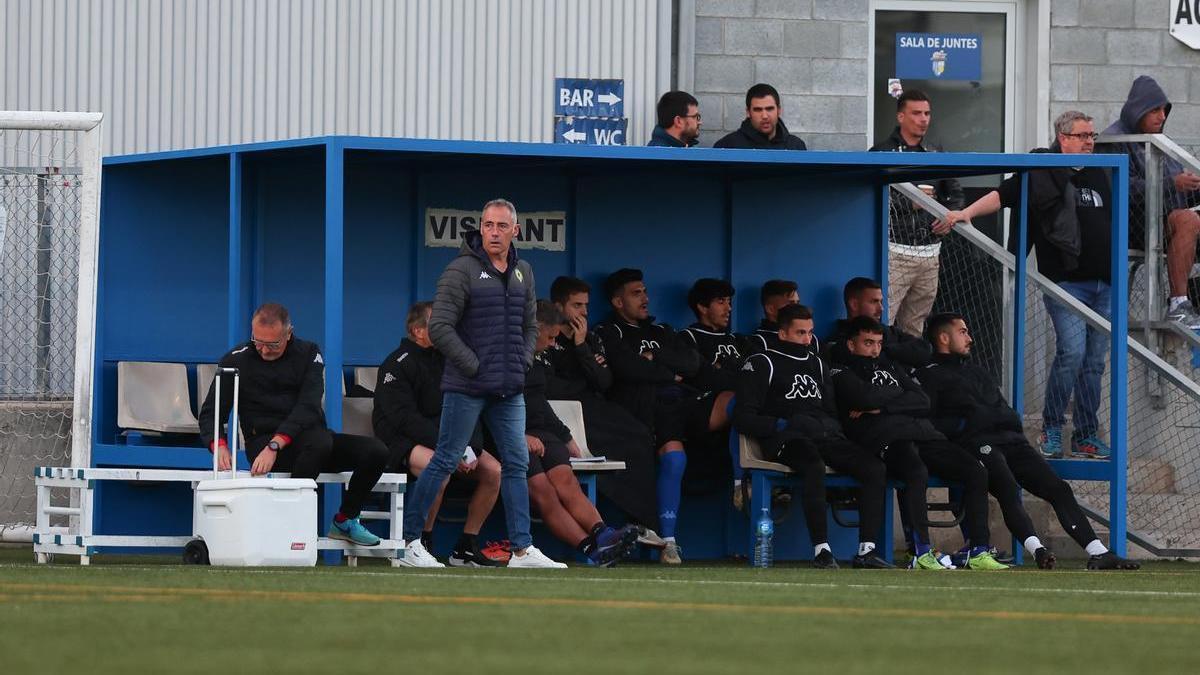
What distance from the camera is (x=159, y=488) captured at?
13320 mm

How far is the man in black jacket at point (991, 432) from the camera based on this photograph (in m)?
13.2

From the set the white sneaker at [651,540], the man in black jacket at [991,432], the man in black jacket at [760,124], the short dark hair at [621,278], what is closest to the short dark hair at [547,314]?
the short dark hair at [621,278]

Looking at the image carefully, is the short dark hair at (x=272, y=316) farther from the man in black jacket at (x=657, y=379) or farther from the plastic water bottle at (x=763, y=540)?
the plastic water bottle at (x=763, y=540)

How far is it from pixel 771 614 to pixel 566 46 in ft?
29.5

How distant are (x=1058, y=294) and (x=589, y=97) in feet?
12.3

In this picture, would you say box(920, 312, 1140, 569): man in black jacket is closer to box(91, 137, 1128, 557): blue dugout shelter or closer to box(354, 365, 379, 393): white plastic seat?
box(91, 137, 1128, 557): blue dugout shelter

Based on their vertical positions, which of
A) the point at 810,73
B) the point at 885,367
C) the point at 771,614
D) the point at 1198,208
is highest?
the point at 810,73

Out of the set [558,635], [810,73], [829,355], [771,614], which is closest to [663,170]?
[829,355]

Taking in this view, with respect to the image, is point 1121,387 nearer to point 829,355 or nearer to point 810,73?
point 829,355

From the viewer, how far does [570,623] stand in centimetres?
741

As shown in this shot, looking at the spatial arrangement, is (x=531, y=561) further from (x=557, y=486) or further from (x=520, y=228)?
(x=520, y=228)

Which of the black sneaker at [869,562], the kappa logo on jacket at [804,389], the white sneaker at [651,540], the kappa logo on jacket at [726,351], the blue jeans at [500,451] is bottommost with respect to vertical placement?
the black sneaker at [869,562]

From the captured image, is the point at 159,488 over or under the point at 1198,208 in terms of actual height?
under

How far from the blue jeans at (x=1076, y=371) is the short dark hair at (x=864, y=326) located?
4.62 feet
